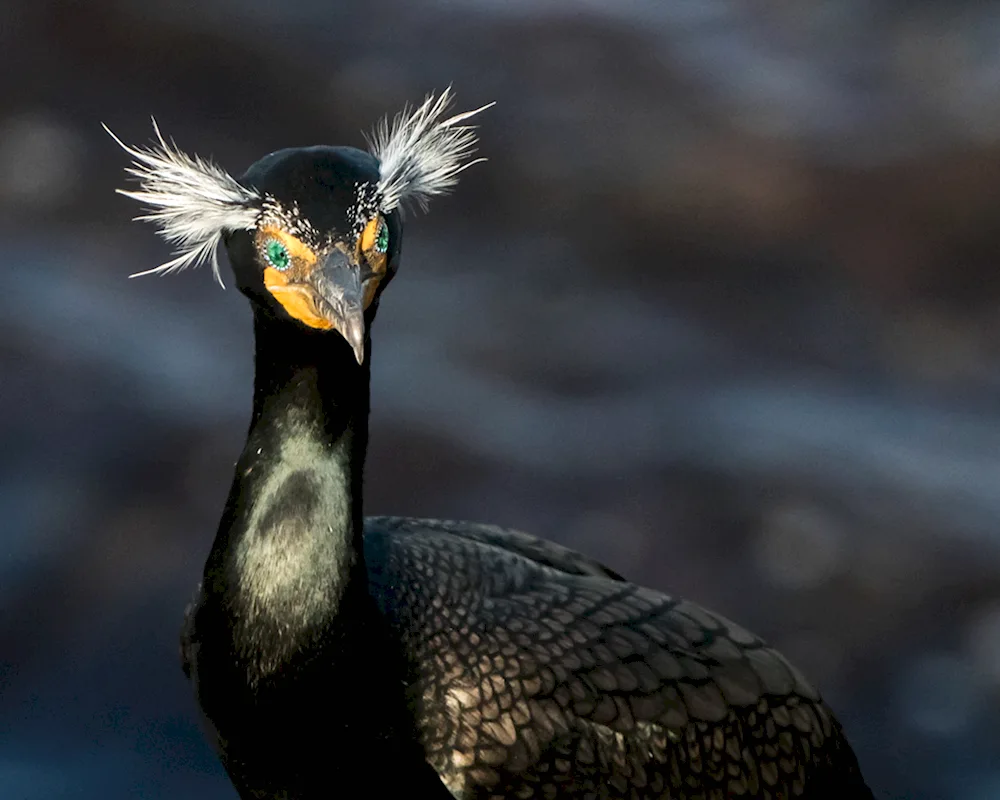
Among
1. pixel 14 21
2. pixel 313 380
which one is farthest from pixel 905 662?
pixel 14 21

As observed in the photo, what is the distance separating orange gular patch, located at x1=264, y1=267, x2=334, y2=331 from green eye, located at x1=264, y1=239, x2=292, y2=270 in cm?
1

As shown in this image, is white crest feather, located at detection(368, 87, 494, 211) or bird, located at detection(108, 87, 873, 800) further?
white crest feather, located at detection(368, 87, 494, 211)

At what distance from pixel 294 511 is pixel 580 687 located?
69 centimetres

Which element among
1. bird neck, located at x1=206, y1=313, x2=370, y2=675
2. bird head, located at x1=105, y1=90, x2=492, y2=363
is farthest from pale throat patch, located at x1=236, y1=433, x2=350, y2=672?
bird head, located at x1=105, y1=90, x2=492, y2=363

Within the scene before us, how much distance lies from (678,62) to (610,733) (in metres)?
3.55

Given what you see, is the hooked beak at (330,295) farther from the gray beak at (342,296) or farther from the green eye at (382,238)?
the green eye at (382,238)

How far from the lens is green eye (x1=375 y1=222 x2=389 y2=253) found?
293 cm

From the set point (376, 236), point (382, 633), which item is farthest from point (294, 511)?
point (376, 236)

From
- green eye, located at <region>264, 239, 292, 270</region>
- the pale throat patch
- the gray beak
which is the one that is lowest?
the pale throat patch

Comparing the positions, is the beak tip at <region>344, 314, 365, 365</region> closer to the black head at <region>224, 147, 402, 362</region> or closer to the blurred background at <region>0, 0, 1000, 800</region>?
the black head at <region>224, 147, 402, 362</region>

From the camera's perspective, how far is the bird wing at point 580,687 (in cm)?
333

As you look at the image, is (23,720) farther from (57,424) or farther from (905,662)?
(905,662)

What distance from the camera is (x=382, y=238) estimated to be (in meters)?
2.95

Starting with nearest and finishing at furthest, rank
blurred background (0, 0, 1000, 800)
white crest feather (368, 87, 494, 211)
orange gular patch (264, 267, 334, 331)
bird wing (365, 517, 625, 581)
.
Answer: orange gular patch (264, 267, 334, 331) → white crest feather (368, 87, 494, 211) → bird wing (365, 517, 625, 581) → blurred background (0, 0, 1000, 800)
